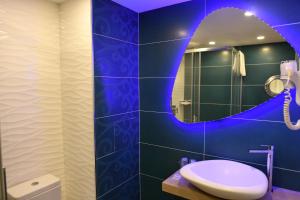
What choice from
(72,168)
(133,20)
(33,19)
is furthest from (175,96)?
(33,19)

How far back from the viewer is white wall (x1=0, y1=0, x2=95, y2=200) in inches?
57.4

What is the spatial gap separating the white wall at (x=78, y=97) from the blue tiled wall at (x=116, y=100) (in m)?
0.05

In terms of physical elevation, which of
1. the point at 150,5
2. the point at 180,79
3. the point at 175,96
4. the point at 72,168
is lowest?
the point at 72,168

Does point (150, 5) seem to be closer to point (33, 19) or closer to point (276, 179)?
point (33, 19)

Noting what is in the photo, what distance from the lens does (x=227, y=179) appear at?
140 centimetres

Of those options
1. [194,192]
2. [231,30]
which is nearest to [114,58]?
[231,30]

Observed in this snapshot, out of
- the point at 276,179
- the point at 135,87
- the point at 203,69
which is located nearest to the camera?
the point at 276,179

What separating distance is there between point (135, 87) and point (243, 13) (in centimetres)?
106

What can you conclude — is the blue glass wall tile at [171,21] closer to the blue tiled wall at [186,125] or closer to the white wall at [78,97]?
the blue tiled wall at [186,125]

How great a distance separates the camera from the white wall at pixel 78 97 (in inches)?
61.0

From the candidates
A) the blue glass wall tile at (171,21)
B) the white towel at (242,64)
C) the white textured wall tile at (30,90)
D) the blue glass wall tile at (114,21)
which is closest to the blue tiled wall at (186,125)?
the blue glass wall tile at (171,21)

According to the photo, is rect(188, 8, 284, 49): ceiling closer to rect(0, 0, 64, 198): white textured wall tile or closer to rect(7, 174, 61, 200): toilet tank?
rect(0, 0, 64, 198): white textured wall tile

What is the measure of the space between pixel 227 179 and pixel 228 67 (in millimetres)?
799

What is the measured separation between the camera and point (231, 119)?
1.56 metres
